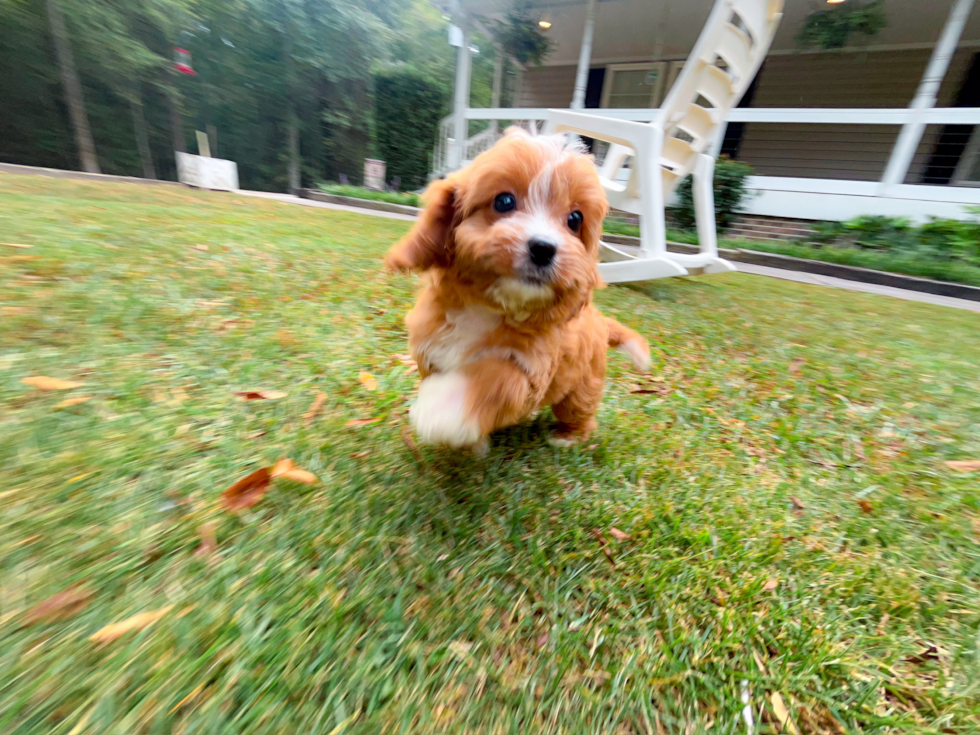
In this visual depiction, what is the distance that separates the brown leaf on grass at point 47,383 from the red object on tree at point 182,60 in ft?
58.0

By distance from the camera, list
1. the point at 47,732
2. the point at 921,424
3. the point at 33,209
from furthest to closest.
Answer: the point at 33,209, the point at 921,424, the point at 47,732

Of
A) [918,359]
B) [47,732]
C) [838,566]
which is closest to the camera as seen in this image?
[47,732]

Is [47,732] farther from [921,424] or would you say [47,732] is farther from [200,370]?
[921,424]

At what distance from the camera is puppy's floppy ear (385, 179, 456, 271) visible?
5.89ft

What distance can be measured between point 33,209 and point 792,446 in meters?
7.73

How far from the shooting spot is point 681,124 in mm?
5832

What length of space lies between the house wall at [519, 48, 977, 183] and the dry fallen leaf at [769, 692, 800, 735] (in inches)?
647

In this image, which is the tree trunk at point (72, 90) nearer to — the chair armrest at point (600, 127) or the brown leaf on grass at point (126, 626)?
the chair armrest at point (600, 127)

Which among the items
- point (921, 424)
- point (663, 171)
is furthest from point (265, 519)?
point (663, 171)

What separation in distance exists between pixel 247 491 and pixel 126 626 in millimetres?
564

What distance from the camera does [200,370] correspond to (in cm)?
244

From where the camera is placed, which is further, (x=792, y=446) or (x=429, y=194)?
(x=792, y=446)

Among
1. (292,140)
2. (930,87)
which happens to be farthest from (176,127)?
(930,87)

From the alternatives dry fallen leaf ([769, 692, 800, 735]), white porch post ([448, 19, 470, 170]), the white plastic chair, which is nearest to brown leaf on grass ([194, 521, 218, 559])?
dry fallen leaf ([769, 692, 800, 735])
